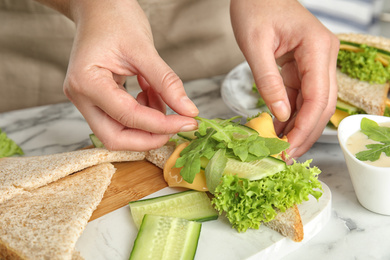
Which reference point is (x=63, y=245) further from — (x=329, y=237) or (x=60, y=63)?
(x=60, y=63)

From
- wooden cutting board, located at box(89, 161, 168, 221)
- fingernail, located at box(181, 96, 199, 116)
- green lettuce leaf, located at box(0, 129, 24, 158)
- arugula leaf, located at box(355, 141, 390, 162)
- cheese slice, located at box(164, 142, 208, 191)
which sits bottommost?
green lettuce leaf, located at box(0, 129, 24, 158)

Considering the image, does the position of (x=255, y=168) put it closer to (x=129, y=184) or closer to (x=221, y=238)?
(x=221, y=238)

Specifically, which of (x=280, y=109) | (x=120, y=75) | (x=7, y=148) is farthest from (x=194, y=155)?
(x=7, y=148)

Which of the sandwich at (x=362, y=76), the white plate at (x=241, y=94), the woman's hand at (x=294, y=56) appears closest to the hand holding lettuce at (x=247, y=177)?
the woman's hand at (x=294, y=56)

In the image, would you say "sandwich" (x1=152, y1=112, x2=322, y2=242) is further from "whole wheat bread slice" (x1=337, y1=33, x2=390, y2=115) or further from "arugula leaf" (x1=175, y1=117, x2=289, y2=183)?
"whole wheat bread slice" (x1=337, y1=33, x2=390, y2=115)

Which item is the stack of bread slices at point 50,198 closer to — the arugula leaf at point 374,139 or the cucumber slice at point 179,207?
the cucumber slice at point 179,207

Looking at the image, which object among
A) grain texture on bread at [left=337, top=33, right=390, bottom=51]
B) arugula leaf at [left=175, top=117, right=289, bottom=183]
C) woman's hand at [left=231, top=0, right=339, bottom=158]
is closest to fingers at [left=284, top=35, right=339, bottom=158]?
woman's hand at [left=231, top=0, right=339, bottom=158]
